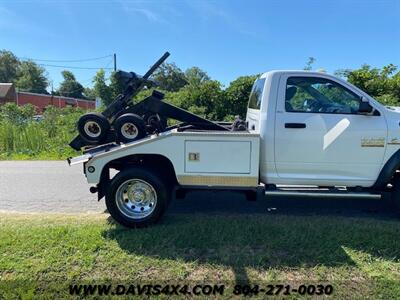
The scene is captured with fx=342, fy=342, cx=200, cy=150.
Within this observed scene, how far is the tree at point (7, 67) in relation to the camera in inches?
3438

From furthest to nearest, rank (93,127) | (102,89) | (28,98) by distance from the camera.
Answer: (28,98), (102,89), (93,127)

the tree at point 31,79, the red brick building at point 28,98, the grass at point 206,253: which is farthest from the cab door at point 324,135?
the tree at point 31,79

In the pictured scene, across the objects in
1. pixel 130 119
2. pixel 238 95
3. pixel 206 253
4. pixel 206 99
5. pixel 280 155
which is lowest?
pixel 206 253

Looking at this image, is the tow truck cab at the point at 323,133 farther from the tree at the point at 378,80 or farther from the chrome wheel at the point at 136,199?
the tree at the point at 378,80

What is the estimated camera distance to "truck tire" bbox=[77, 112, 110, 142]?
502 cm

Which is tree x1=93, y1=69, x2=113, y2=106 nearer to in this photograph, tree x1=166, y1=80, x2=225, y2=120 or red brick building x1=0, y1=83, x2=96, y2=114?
tree x1=166, y1=80, x2=225, y2=120

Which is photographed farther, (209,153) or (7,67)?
(7,67)

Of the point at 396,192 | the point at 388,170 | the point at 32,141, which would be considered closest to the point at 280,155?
the point at 388,170

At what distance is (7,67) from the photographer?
88062mm

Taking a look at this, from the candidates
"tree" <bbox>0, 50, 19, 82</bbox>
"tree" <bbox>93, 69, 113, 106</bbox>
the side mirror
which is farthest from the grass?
"tree" <bbox>0, 50, 19, 82</bbox>

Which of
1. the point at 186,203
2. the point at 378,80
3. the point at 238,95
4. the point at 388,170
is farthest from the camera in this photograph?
the point at 238,95

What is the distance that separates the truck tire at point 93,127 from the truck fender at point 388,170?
12.9 feet

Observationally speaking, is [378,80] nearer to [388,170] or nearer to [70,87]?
[388,170]

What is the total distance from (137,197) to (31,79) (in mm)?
88556
